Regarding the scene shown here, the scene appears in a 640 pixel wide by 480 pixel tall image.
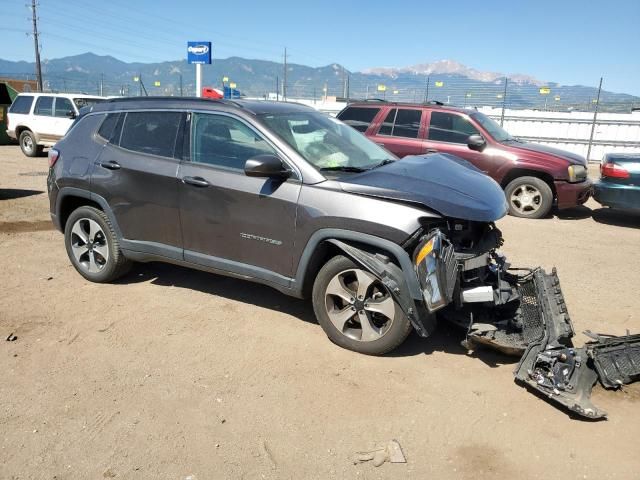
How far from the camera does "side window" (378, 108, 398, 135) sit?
9.19m

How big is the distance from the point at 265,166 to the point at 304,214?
445mm

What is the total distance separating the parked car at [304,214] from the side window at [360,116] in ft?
15.5

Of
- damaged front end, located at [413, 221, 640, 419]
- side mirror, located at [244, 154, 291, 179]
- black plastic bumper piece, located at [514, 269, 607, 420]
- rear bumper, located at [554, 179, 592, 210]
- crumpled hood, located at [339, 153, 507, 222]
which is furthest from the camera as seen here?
rear bumper, located at [554, 179, 592, 210]

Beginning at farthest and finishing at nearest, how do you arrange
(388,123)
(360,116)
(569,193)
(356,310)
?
(360,116) < (388,123) < (569,193) < (356,310)

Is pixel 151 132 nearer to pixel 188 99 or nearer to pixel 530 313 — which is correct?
pixel 188 99

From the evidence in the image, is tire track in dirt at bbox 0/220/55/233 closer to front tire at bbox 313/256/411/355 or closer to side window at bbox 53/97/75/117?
front tire at bbox 313/256/411/355

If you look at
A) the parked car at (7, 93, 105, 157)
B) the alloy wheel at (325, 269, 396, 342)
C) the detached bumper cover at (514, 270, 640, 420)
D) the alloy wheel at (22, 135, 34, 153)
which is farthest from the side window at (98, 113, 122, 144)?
the alloy wheel at (22, 135, 34, 153)

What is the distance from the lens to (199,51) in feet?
54.5

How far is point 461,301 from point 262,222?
5.15 feet

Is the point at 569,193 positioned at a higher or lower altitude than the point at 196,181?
lower

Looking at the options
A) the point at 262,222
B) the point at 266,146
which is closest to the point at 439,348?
the point at 262,222

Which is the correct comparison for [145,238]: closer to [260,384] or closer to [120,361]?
[120,361]

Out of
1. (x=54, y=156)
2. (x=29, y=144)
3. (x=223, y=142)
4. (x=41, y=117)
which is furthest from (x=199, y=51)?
(x=223, y=142)

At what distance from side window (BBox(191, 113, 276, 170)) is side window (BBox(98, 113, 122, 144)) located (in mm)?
911
